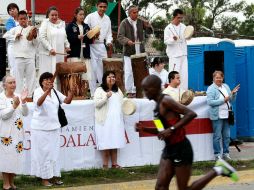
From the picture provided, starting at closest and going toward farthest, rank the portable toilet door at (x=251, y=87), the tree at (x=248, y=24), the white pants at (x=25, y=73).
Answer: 1. the white pants at (x=25, y=73)
2. the portable toilet door at (x=251, y=87)
3. the tree at (x=248, y=24)

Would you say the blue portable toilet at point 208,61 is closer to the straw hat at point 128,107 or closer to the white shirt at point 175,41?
the white shirt at point 175,41

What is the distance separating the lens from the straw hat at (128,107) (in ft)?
36.3

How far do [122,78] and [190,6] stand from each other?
115 feet

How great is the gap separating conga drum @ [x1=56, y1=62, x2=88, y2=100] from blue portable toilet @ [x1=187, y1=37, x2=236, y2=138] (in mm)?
3181

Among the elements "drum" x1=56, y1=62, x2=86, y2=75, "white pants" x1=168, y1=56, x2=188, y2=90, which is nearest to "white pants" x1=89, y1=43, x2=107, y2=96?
"drum" x1=56, y1=62, x2=86, y2=75

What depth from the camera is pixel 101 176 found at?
35.3ft

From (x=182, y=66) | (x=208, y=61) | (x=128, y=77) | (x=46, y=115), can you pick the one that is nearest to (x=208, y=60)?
(x=208, y=61)

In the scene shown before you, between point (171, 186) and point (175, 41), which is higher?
point (175, 41)

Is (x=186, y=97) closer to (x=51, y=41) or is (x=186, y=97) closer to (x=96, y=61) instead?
(x=96, y=61)

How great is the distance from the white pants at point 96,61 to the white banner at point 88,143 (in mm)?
1797

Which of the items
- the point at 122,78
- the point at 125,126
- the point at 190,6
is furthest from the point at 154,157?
the point at 190,6

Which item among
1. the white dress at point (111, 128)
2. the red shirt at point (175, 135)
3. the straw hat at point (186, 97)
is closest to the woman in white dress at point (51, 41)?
the white dress at point (111, 128)

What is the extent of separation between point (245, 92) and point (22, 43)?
5.42m

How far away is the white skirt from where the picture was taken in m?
9.92
